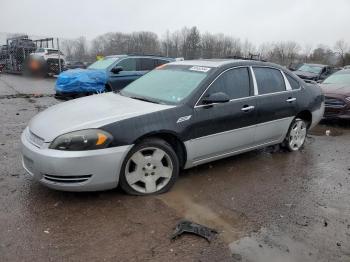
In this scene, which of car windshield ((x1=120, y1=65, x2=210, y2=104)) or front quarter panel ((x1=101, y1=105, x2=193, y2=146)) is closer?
front quarter panel ((x1=101, y1=105, x2=193, y2=146))

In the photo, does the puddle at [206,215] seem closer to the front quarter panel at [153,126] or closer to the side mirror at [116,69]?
the front quarter panel at [153,126]

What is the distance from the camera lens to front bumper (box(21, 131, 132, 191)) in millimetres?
3688

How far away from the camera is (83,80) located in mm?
10180

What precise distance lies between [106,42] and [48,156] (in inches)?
3142

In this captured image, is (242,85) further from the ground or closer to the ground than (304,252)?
further from the ground

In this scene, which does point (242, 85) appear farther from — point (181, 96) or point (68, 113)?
point (68, 113)

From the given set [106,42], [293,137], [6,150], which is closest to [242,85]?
[293,137]

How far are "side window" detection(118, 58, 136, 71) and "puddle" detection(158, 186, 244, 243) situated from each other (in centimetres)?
724

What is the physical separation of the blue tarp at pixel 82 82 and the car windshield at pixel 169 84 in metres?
4.89

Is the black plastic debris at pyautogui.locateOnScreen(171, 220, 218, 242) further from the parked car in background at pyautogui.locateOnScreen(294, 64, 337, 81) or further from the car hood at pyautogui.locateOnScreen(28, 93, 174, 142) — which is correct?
the parked car in background at pyautogui.locateOnScreen(294, 64, 337, 81)

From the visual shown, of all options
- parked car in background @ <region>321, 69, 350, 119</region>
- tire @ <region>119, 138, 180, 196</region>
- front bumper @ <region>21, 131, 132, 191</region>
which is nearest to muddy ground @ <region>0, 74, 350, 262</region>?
tire @ <region>119, 138, 180, 196</region>

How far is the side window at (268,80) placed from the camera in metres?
5.53

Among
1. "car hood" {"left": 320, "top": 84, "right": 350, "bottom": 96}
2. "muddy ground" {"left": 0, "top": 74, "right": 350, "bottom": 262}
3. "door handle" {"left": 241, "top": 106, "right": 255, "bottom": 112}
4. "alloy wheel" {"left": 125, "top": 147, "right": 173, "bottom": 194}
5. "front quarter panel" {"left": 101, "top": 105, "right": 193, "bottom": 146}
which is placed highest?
"car hood" {"left": 320, "top": 84, "right": 350, "bottom": 96}

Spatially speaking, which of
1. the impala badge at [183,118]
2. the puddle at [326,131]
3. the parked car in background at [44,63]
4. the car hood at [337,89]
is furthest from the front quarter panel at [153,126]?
the parked car in background at [44,63]
